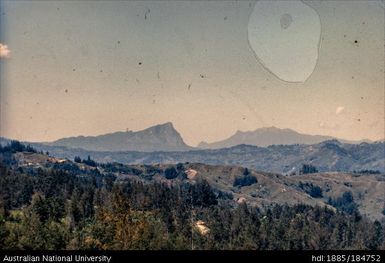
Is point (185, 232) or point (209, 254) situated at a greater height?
point (209, 254)

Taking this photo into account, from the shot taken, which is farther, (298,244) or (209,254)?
(298,244)

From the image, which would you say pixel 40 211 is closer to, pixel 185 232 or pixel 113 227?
pixel 185 232

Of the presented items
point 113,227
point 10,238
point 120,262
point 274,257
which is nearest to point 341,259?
point 274,257

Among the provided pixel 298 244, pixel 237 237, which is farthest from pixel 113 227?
pixel 298 244

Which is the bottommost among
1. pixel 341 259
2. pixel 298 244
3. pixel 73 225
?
pixel 298 244

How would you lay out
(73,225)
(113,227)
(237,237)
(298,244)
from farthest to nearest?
(298,244) → (237,237) → (73,225) → (113,227)

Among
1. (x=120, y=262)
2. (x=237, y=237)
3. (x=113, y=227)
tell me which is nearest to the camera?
(x=120, y=262)

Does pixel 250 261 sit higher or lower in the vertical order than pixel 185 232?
higher

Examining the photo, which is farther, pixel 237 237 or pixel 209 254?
pixel 237 237

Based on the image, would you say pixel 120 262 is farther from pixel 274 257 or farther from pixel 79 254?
pixel 274 257
